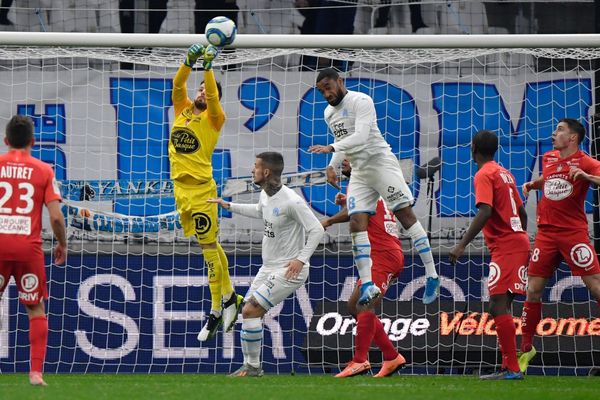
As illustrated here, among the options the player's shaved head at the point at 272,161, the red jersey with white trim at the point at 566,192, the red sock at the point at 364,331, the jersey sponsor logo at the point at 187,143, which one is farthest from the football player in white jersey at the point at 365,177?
the jersey sponsor logo at the point at 187,143

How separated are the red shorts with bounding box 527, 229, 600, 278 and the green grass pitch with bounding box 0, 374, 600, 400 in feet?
3.10

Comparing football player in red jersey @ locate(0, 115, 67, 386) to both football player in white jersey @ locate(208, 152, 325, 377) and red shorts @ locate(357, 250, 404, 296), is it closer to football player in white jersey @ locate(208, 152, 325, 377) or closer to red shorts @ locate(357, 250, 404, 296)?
football player in white jersey @ locate(208, 152, 325, 377)

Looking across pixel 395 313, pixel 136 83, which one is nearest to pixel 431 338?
pixel 395 313

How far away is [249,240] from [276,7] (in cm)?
338

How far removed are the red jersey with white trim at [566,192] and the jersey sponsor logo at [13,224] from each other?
4.56m

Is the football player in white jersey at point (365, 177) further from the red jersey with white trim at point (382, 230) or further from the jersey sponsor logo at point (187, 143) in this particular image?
the jersey sponsor logo at point (187, 143)

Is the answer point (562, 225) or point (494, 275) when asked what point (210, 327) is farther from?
point (562, 225)

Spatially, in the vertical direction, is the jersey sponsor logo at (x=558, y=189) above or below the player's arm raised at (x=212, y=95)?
below

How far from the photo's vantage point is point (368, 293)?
10.0 meters

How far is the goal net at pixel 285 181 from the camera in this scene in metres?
12.0

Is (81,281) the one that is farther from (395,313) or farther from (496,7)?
(496,7)

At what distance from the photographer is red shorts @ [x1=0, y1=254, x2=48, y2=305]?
8508 millimetres

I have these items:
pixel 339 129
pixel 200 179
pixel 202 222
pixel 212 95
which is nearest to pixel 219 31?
pixel 212 95

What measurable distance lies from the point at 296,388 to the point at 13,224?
235cm
